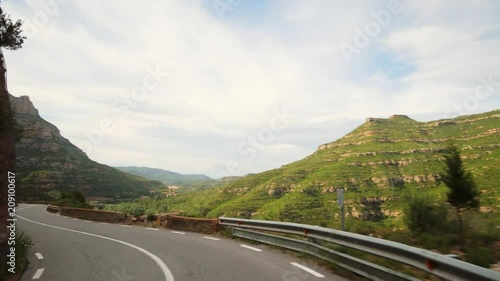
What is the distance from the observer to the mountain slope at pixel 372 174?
73.5 m

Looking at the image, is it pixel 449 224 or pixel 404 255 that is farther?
pixel 449 224

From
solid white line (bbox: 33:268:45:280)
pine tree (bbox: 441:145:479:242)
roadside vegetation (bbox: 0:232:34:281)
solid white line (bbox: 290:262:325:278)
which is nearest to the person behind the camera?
solid white line (bbox: 290:262:325:278)

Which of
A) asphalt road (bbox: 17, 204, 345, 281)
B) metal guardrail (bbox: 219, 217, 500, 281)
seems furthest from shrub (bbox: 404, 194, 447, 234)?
asphalt road (bbox: 17, 204, 345, 281)

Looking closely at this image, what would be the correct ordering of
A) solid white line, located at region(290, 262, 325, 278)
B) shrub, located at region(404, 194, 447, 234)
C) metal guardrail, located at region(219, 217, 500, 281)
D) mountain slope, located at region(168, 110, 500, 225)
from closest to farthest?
metal guardrail, located at region(219, 217, 500, 281) → solid white line, located at region(290, 262, 325, 278) → shrub, located at region(404, 194, 447, 234) → mountain slope, located at region(168, 110, 500, 225)

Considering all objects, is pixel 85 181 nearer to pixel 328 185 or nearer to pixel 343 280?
pixel 328 185

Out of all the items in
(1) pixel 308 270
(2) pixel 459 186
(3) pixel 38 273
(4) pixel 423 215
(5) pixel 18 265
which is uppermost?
(2) pixel 459 186

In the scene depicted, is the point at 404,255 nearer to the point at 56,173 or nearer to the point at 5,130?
the point at 5,130

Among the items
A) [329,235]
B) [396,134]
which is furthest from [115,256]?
[396,134]

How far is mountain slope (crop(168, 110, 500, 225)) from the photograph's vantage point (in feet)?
241

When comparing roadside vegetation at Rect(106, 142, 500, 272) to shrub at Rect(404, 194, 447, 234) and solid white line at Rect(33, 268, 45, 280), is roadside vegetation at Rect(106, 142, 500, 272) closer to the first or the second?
shrub at Rect(404, 194, 447, 234)

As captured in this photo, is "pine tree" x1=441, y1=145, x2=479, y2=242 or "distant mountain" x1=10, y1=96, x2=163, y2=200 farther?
"distant mountain" x1=10, y1=96, x2=163, y2=200

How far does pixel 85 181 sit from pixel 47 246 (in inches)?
5340

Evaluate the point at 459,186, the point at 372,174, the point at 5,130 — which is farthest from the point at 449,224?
the point at 372,174

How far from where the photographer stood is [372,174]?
323 feet
